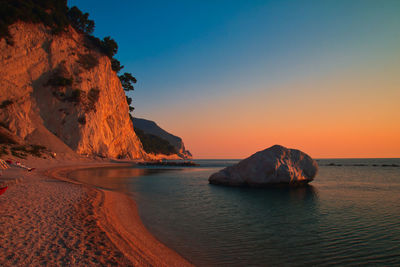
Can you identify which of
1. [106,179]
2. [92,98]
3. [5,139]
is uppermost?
[92,98]

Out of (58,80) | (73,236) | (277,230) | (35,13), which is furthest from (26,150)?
(277,230)

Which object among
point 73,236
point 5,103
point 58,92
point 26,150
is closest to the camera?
point 73,236

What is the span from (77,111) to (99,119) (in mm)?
5586

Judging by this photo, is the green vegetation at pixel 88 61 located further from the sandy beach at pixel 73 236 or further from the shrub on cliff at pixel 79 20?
the sandy beach at pixel 73 236

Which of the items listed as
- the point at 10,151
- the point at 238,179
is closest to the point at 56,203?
the point at 238,179

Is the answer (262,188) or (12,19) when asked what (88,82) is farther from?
(262,188)

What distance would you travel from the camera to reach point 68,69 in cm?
4959

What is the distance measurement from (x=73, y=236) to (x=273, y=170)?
1620 centimetres

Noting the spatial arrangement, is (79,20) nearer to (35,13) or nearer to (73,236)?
(35,13)

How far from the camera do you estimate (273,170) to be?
62.8 feet

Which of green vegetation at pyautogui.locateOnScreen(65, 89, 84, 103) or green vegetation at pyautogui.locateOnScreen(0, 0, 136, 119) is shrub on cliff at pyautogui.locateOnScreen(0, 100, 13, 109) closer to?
green vegetation at pyautogui.locateOnScreen(0, 0, 136, 119)

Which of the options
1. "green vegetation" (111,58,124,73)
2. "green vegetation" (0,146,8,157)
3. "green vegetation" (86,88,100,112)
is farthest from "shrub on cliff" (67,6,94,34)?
Result: "green vegetation" (0,146,8,157)

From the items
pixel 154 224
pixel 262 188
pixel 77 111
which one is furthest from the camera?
pixel 77 111

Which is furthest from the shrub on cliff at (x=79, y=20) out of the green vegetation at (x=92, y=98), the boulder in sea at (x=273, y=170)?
the boulder in sea at (x=273, y=170)
